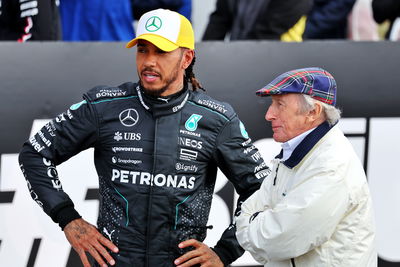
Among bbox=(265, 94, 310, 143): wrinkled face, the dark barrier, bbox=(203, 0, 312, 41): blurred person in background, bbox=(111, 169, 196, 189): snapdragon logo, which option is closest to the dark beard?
bbox=(111, 169, 196, 189): snapdragon logo

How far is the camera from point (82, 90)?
414 cm

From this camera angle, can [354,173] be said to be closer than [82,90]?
Yes

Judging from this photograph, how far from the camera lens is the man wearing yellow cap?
3.06 m

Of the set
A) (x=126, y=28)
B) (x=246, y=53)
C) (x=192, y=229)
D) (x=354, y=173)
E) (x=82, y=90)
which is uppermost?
(x=126, y=28)

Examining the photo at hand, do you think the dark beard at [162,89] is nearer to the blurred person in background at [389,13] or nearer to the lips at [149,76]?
the lips at [149,76]

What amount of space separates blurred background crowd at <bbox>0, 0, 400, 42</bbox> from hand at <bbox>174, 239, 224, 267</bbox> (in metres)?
1.93

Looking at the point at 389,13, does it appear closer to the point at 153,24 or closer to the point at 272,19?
the point at 272,19

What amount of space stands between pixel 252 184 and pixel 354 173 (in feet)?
2.38

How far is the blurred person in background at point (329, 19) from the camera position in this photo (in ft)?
18.7

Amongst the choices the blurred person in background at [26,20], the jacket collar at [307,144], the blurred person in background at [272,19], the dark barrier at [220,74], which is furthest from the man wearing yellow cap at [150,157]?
the blurred person in background at [272,19]

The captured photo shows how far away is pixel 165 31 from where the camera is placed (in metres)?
3.08

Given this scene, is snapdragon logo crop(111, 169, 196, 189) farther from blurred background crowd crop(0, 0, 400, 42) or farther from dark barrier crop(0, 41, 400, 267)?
blurred background crowd crop(0, 0, 400, 42)

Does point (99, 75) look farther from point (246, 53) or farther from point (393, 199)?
point (393, 199)

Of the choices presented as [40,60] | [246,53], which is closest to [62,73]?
[40,60]
